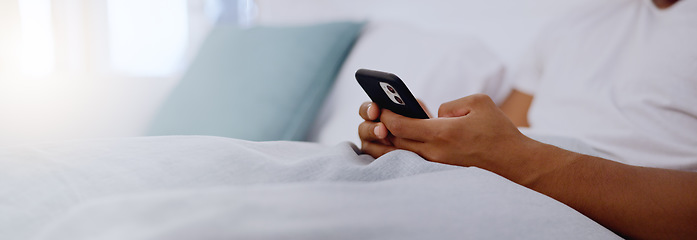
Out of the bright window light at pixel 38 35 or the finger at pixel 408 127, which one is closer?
the finger at pixel 408 127

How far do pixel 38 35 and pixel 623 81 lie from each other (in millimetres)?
2409

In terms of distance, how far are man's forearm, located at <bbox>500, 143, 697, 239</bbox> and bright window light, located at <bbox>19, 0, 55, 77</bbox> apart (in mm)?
2151

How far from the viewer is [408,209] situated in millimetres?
364

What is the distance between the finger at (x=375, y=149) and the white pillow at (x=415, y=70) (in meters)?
0.27

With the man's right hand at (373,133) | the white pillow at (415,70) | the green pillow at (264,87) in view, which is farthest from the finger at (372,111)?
the green pillow at (264,87)

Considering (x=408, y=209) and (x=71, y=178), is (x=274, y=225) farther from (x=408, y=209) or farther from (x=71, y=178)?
(x=71, y=178)

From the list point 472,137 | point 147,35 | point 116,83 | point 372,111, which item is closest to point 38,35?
point 147,35

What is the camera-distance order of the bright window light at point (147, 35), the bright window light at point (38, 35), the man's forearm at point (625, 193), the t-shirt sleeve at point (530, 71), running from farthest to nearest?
the bright window light at point (147, 35)
the bright window light at point (38, 35)
the t-shirt sleeve at point (530, 71)
the man's forearm at point (625, 193)

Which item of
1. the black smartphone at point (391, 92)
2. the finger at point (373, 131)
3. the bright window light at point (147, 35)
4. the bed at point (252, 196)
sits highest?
the black smartphone at point (391, 92)

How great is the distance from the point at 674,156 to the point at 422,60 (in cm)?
47

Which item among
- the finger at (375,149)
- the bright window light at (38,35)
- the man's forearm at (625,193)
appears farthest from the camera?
the bright window light at (38,35)

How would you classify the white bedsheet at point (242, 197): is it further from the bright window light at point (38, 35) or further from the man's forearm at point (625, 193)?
the bright window light at point (38, 35)

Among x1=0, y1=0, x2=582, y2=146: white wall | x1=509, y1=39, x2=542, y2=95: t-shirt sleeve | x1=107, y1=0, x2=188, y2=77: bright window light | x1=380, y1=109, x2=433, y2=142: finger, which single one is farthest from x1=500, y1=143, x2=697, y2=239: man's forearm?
x1=107, y1=0, x2=188, y2=77: bright window light

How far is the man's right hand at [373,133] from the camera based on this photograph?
64 centimetres
